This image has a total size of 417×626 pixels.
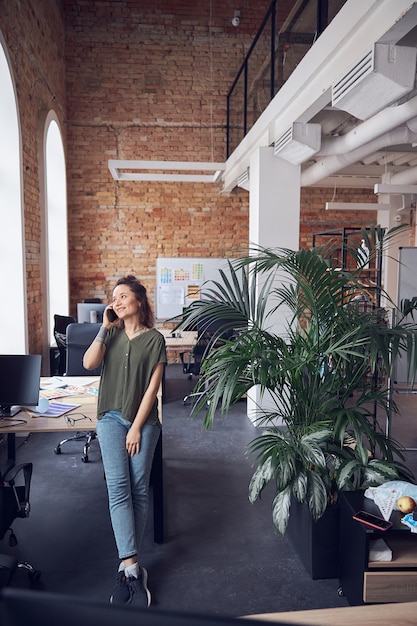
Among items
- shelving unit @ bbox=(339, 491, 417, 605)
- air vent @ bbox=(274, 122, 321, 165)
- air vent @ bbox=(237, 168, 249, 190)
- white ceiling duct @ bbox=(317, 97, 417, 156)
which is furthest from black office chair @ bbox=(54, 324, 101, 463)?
air vent @ bbox=(237, 168, 249, 190)

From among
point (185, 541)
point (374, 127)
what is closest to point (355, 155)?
point (374, 127)

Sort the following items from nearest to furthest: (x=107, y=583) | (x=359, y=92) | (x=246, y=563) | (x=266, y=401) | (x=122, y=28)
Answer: (x=107, y=583) < (x=246, y=563) < (x=359, y=92) < (x=266, y=401) < (x=122, y=28)

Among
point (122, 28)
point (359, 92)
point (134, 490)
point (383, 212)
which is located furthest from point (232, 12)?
point (134, 490)

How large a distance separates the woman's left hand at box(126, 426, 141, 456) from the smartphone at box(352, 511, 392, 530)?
124cm

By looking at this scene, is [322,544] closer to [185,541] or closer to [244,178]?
[185,541]

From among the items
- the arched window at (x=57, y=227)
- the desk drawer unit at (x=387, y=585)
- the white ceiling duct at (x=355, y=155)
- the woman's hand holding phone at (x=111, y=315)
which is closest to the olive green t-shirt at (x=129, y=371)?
the woman's hand holding phone at (x=111, y=315)

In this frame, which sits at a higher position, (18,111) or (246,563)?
(18,111)

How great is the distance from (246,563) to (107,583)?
0.86m

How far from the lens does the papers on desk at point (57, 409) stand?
3471 mm

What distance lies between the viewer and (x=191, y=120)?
29.3 feet

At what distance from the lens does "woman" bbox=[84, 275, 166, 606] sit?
9.19 feet

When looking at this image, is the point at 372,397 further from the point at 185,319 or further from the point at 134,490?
the point at 134,490

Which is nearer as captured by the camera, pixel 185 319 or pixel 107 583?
pixel 107 583

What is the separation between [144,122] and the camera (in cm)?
885
